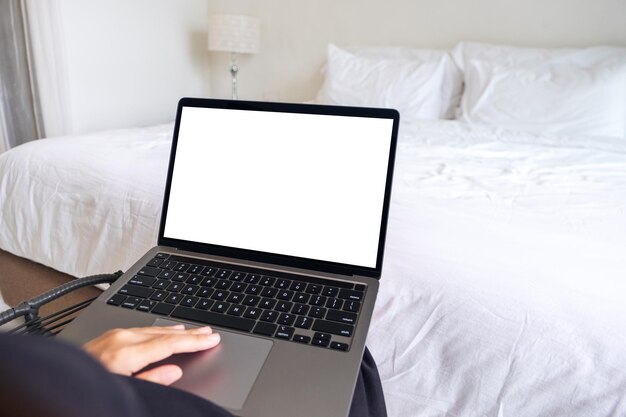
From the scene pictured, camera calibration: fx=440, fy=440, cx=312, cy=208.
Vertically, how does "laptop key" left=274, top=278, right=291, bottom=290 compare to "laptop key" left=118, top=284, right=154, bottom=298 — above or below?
above

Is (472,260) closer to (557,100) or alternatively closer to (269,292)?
(269,292)

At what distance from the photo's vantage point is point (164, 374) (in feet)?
1.52

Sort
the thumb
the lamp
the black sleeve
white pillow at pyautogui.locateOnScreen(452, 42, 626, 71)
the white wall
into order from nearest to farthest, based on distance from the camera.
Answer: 1. the black sleeve
2. the thumb
3. white pillow at pyautogui.locateOnScreen(452, 42, 626, 71)
4. the white wall
5. the lamp

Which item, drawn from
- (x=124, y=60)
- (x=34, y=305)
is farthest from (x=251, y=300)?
(x=124, y=60)

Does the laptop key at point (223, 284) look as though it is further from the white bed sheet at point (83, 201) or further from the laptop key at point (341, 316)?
the white bed sheet at point (83, 201)

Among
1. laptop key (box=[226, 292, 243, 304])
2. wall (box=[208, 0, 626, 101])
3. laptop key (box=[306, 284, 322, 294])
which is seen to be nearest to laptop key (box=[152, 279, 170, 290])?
laptop key (box=[226, 292, 243, 304])

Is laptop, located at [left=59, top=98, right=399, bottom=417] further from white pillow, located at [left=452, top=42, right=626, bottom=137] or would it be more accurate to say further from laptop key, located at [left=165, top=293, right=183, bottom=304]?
white pillow, located at [left=452, top=42, right=626, bottom=137]

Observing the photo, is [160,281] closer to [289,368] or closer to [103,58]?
[289,368]

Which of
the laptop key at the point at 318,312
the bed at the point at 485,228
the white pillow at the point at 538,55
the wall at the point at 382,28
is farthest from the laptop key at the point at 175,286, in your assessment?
the wall at the point at 382,28

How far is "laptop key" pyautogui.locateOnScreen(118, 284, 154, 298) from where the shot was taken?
0.65 metres

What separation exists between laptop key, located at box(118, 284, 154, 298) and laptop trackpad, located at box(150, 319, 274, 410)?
0.16 metres

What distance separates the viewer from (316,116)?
2.39ft

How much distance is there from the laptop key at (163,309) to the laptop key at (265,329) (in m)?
0.13

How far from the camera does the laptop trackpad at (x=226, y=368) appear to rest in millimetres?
487
